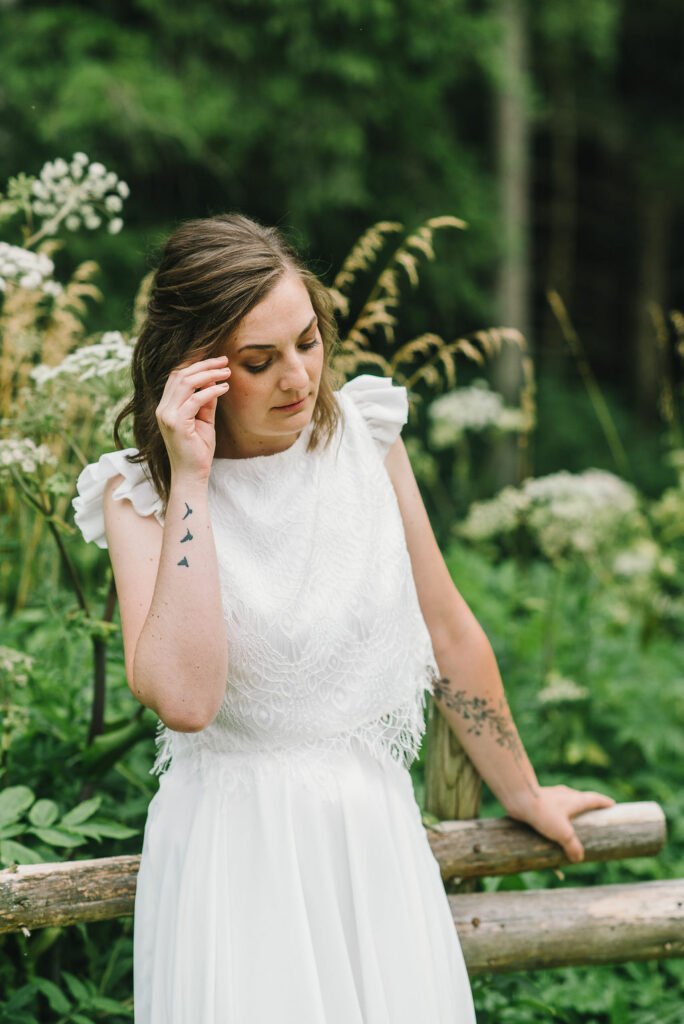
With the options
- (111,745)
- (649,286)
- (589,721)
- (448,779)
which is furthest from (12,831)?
(649,286)

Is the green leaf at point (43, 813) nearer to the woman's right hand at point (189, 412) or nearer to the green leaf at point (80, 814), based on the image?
the green leaf at point (80, 814)

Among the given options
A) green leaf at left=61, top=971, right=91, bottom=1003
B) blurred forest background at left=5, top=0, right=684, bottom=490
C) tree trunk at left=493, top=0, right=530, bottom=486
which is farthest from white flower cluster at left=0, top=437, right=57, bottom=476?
tree trunk at left=493, top=0, right=530, bottom=486

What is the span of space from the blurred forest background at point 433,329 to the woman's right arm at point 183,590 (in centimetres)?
46

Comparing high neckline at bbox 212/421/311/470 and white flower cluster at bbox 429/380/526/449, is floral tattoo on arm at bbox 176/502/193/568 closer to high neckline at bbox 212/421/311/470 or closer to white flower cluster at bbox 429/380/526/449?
high neckline at bbox 212/421/311/470

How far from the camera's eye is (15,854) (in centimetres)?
205

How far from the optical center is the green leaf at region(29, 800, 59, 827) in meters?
2.12

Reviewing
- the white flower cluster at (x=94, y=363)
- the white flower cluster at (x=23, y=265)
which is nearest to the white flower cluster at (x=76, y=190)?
the white flower cluster at (x=23, y=265)

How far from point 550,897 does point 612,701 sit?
4.41 ft

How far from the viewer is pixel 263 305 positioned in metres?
1.65

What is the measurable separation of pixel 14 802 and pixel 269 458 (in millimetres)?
926

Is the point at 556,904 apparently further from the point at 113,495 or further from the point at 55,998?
the point at 113,495

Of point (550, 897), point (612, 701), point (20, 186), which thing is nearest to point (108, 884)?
point (550, 897)

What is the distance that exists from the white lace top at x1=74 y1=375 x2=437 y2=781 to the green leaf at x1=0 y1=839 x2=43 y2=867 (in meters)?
0.45

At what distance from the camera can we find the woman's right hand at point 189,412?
1612 millimetres
